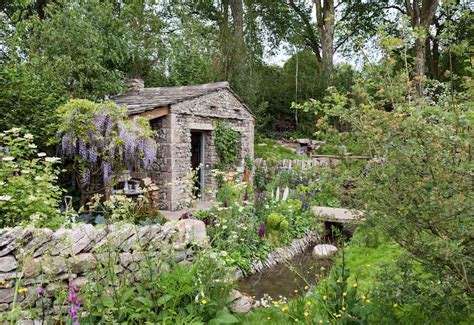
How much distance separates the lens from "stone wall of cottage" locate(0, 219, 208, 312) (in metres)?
3.21

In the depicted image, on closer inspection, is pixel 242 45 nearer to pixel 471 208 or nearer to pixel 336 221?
pixel 336 221

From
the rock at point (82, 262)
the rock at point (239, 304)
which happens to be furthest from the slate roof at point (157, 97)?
the rock at point (239, 304)

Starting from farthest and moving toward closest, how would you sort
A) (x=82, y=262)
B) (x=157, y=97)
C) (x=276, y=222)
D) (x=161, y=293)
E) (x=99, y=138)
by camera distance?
(x=157, y=97) < (x=276, y=222) < (x=99, y=138) < (x=161, y=293) < (x=82, y=262)

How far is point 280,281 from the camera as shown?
581 cm

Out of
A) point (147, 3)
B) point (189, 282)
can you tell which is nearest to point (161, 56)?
point (147, 3)

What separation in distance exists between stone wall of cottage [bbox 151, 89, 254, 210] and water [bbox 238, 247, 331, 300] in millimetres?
2879

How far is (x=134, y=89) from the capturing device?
10773 mm

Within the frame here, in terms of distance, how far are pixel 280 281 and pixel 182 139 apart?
452 cm

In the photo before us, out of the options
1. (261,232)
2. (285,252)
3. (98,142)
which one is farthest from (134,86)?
(285,252)

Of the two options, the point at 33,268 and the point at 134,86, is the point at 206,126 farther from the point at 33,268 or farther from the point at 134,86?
the point at 33,268

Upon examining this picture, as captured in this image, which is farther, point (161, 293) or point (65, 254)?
point (161, 293)

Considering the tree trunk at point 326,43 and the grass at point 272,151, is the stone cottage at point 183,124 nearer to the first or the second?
the grass at point 272,151

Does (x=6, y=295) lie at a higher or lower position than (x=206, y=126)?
lower

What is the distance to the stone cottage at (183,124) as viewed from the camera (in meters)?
8.94
